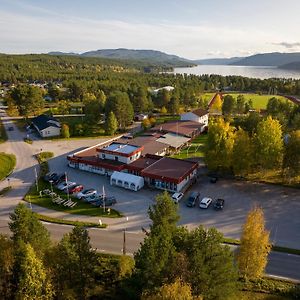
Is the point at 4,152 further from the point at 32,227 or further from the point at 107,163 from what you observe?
the point at 32,227

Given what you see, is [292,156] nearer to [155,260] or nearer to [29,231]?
[155,260]

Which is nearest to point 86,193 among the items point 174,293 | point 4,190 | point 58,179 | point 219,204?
point 58,179

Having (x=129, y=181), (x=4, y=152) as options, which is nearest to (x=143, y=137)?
(x=129, y=181)

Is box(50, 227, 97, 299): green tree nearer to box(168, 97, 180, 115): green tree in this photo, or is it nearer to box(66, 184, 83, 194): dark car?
box(66, 184, 83, 194): dark car

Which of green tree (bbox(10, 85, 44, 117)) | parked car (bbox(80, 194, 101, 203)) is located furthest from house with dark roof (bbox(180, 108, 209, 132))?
parked car (bbox(80, 194, 101, 203))

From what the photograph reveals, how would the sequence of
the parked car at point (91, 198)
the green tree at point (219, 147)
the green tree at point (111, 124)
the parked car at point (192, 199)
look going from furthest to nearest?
the green tree at point (111, 124) < the green tree at point (219, 147) < the parked car at point (91, 198) < the parked car at point (192, 199)

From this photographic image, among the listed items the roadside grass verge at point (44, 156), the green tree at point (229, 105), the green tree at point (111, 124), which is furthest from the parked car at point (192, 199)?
the green tree at point (229, 105)

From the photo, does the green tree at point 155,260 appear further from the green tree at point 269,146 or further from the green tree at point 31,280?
the green tree at point 269,146
